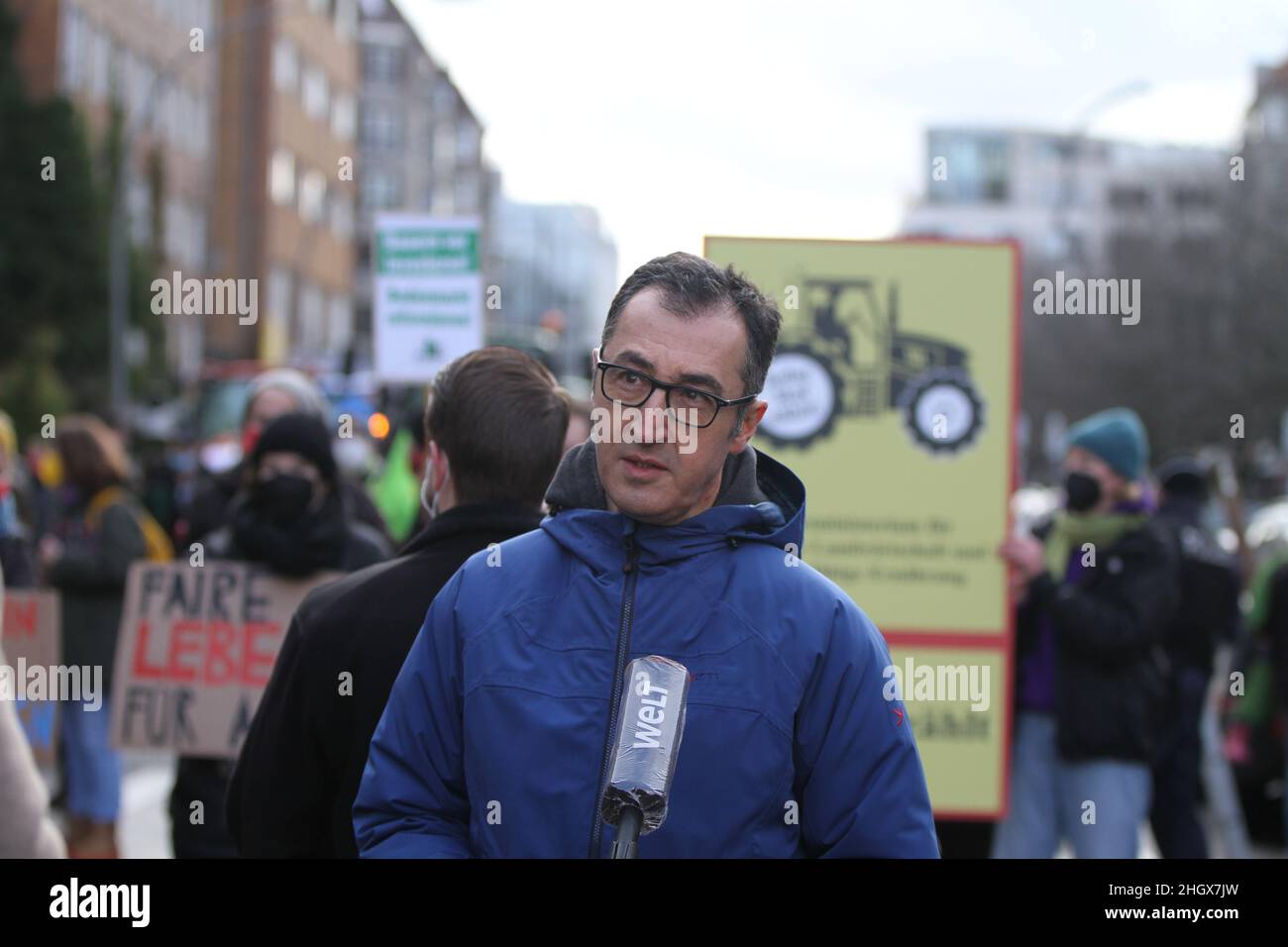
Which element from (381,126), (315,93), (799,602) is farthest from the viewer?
(381,126)

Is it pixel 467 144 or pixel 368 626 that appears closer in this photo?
pixel 368 626

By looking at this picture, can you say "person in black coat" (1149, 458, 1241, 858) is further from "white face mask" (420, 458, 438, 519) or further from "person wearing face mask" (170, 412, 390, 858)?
"white face mask" (420, 458, 438, 519)

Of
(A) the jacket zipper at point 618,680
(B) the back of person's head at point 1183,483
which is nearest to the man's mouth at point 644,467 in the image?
(A) the jacket zipper at point 618,680

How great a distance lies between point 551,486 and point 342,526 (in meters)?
2.75

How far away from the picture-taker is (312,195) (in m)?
67.8

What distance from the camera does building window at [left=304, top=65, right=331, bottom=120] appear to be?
65.5 meters

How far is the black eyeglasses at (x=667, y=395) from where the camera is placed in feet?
8.91

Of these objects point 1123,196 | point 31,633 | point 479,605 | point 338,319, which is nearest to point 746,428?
point 479,605

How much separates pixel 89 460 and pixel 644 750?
6.83 meters

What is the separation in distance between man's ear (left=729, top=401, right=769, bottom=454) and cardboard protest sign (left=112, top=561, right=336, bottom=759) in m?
3.14

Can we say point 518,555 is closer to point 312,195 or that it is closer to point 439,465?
point 439,465

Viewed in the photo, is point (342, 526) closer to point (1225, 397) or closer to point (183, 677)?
point (183, 677)

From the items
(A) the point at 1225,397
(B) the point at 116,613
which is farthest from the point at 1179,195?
(B) the point at 116,613

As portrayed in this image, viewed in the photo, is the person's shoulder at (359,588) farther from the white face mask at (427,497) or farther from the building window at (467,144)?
the building window at (467,144)
